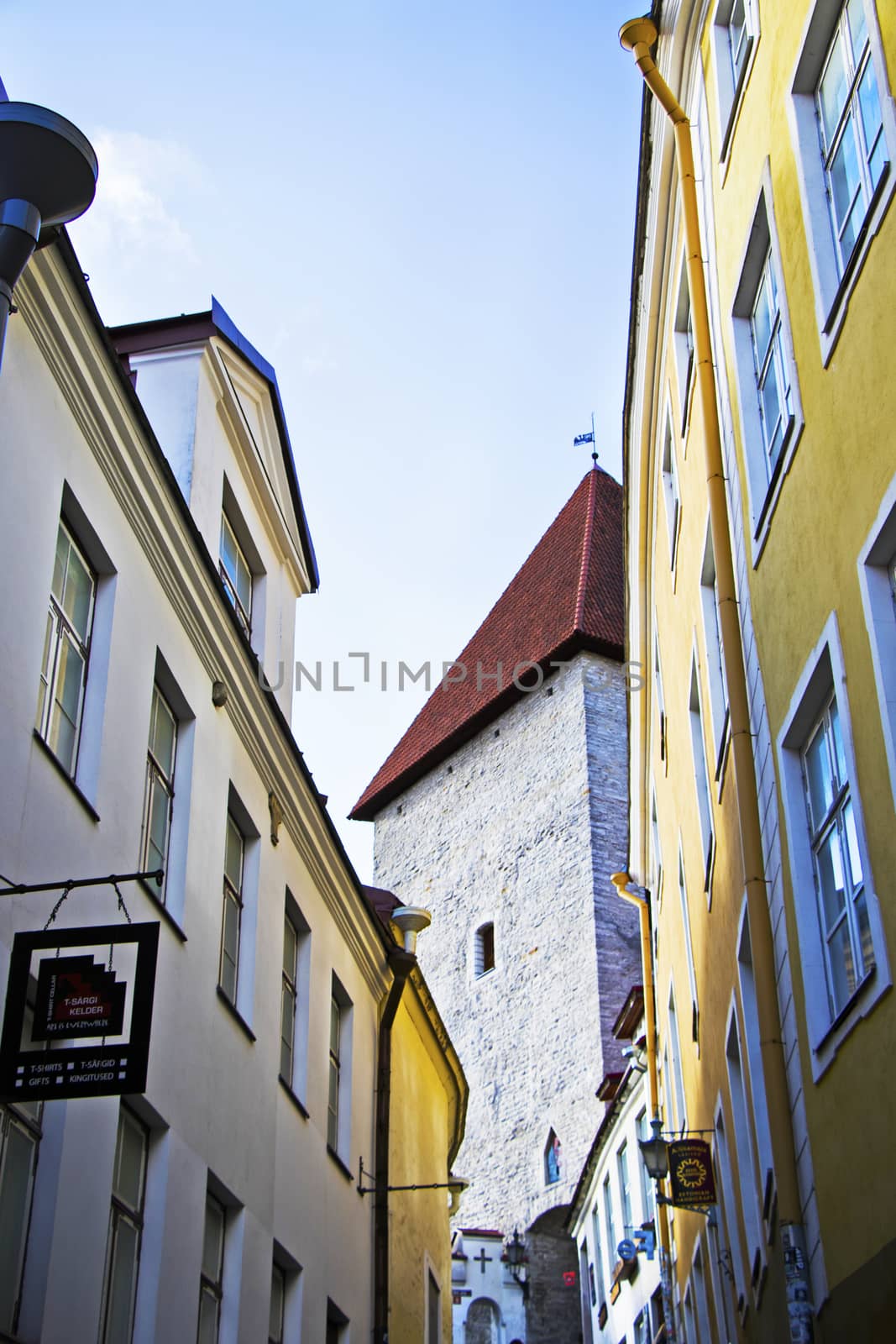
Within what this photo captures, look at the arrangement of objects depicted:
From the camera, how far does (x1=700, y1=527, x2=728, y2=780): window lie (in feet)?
31.1

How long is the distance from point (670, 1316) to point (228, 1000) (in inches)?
350

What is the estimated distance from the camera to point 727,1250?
11281 mm

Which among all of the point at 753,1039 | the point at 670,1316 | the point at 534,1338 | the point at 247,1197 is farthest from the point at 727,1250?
the point at 534,1338

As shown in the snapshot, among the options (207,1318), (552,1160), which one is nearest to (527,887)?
(552,1160)

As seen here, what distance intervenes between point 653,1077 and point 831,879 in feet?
36.2

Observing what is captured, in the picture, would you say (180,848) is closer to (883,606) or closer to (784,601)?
(784,601)

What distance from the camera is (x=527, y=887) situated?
3541 centimetres

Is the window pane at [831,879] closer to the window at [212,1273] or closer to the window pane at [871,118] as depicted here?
the window pane at [871,118]

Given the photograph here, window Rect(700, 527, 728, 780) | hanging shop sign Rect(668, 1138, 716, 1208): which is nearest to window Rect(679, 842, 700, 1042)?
hanging shop sign Rect(668, 1138, 716, 1208)

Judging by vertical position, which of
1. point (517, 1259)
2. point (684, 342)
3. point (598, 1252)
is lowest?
point (598, 1252)

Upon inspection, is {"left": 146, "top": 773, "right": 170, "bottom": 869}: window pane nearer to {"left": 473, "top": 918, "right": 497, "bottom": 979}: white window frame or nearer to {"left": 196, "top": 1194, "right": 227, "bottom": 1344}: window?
{"left": 196, "top": 1194, "right": 227, "bottom": 1344}: window

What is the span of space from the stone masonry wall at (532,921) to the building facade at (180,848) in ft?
62.6

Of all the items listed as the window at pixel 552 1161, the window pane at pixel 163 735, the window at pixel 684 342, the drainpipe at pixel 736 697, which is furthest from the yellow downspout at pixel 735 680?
the window at pixel 552 1161

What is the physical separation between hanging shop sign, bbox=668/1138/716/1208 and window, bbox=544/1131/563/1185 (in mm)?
20877
